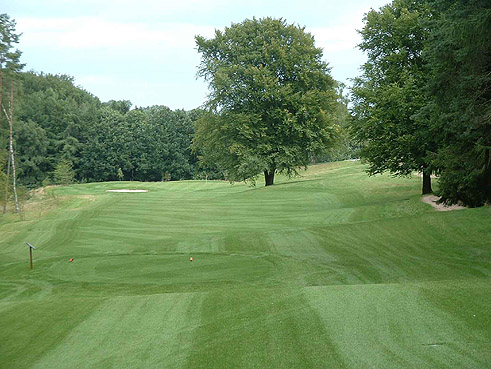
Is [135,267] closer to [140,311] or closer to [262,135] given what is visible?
[140,311]

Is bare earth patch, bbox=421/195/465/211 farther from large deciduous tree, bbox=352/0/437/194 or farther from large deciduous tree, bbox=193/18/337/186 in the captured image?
large deciduous tree, bbox=193/18/337/186

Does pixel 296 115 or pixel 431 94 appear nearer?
pixel 431 94

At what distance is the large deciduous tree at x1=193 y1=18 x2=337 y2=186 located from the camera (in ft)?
123

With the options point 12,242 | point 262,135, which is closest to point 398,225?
point 12,242

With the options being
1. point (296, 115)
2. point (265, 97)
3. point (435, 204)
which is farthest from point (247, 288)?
point (296, 115)

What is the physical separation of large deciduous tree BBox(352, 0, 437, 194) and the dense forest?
0.07m

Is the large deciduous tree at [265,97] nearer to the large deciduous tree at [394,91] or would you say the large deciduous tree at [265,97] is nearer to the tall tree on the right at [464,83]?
the large deciduous tree at [394,91]

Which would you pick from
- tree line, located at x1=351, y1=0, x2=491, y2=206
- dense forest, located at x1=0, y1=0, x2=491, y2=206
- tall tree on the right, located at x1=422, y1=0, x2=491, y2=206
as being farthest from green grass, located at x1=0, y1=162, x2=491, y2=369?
dense forest, located at x1=0, y1=0, x2=491, y2=206

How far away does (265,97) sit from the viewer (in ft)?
122

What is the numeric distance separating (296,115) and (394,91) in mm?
15308

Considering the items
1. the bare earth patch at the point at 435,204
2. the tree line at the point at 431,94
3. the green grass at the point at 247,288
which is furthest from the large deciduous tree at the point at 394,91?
the green grass at the point at 247,288

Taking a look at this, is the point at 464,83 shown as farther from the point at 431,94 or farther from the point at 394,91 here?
the point at 394,91

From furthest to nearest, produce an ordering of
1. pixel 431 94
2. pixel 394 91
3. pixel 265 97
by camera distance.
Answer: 1. pixel 265 97
2. pixel 394 91
3. pixel 431 94

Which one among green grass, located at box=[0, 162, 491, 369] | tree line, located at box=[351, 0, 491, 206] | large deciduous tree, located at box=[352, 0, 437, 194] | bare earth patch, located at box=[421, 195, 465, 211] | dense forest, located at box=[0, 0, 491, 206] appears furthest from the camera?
large deciduous tree, located at box=[352, 0, 437, 194]
